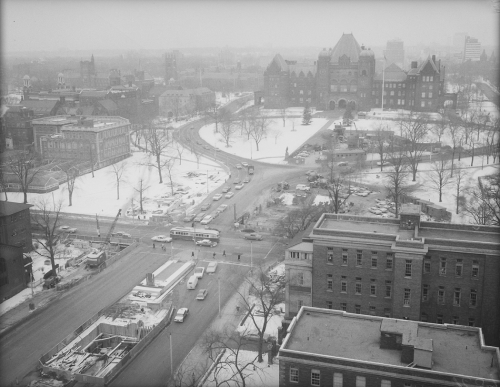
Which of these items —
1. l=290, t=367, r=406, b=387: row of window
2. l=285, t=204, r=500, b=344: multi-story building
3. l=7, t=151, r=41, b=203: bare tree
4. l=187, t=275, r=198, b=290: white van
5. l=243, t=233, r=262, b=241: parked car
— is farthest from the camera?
l=7, t=151, r=41, b=203: bare tree

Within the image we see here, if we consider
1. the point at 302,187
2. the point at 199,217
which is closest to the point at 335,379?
the point at 199,217

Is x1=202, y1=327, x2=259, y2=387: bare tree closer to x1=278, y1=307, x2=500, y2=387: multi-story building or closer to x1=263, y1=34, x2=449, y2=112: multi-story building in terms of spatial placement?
x1=278, y1=307, x2=500, y2=387: multi-story building

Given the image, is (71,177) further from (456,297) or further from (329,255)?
(456,297)

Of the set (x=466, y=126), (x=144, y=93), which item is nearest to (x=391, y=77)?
(x=466, y=126)

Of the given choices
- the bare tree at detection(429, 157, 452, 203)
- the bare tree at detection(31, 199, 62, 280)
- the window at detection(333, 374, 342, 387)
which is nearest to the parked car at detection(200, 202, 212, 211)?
the bare tree at detection(31, 199, 62, 280)

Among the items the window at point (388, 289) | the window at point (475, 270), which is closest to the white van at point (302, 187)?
the window at point (388, 289)
